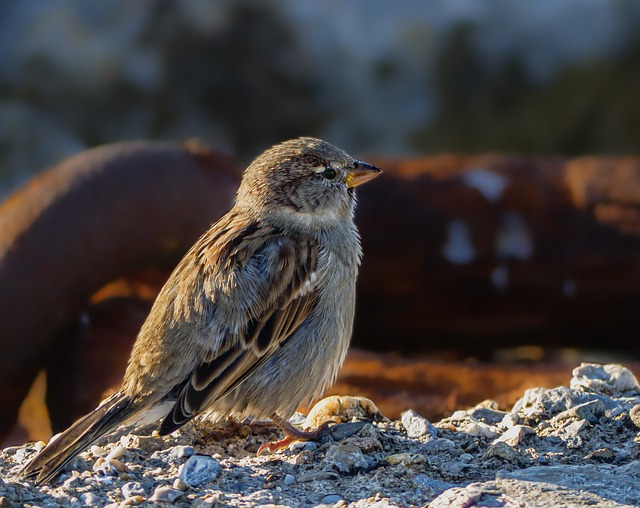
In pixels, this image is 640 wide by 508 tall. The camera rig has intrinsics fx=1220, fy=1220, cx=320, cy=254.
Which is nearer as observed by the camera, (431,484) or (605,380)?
(431,484)

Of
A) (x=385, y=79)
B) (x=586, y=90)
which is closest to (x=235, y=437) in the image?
(x=385, y=79)

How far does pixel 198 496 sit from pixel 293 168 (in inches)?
55.3

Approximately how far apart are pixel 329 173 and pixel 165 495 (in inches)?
58.5

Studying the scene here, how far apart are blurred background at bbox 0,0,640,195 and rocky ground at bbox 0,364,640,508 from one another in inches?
111

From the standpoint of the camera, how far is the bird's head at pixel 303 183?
12.3 ft

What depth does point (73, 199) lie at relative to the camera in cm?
379

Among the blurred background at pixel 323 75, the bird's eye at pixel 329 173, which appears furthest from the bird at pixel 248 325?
the blurred background at pixel 323 75

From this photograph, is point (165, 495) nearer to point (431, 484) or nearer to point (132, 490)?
point (132, 490)

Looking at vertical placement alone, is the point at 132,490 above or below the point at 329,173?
below

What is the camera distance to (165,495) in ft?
8.70

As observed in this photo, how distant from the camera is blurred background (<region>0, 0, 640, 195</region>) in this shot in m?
5.91

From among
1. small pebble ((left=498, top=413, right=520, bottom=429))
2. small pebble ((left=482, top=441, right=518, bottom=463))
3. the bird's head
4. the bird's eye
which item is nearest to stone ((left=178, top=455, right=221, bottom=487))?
small pebble ((left=482, top=441, right=518, bottom=463))

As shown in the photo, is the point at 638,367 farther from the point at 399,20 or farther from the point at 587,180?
the point at 399,20

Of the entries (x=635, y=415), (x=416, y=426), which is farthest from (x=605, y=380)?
(x=416, y=426)
